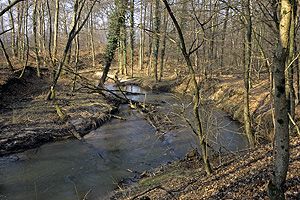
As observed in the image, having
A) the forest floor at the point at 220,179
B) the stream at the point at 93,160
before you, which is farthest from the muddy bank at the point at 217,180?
the stream at the point at 93,160

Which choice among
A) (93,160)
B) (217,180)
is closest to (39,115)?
(93,160)

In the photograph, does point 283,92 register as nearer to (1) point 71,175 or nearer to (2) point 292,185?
(2) point 292,185

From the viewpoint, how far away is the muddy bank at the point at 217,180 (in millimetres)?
6777

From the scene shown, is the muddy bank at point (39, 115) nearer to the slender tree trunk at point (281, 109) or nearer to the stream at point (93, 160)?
the stream at point (93, 160)

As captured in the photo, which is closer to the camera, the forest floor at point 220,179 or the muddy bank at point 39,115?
the forest floor at point 220,179

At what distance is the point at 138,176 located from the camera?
1110 cm

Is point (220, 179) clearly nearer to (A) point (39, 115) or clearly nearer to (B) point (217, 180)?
(B) point (217, 180)

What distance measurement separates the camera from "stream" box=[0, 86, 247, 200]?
1015cm

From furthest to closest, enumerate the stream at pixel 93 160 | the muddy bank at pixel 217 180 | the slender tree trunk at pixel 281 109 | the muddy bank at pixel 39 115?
the muddy bank at pixel 39 115 → the stream at pixel 93 160 → the muddy bank at pixel 217 180 → the slender tree trunk at pixel 281 109

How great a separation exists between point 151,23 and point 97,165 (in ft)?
92.1

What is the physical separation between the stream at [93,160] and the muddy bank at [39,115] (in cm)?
57

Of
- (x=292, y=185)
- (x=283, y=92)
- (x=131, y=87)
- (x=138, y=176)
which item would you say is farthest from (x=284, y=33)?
(x=131, y=87)

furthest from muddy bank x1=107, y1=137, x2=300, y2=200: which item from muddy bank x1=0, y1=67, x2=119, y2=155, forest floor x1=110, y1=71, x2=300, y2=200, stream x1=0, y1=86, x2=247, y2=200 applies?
muddy bank x1=0, y1=67, x2=119, y2=155

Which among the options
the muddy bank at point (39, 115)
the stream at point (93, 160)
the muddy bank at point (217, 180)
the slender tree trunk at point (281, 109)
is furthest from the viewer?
the muddy bank at point (39, 115)
